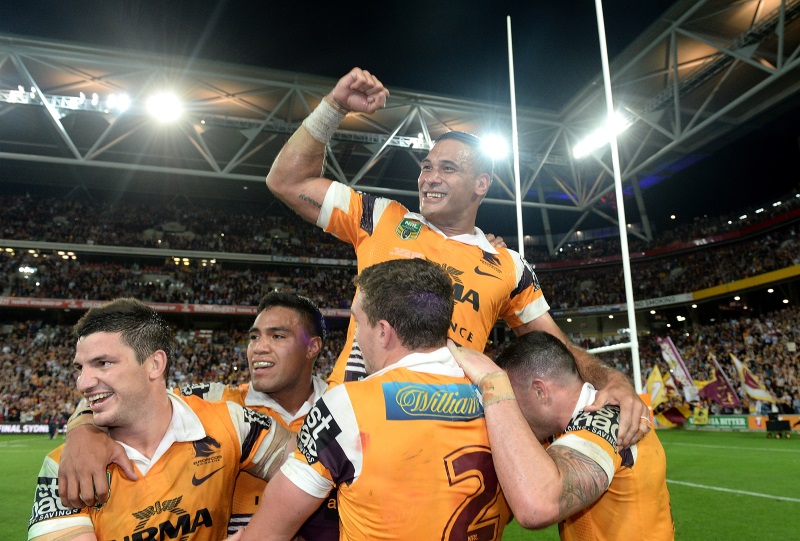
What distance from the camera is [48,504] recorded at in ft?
6.91

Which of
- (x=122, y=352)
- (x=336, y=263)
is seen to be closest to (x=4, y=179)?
(x=336, y=263)

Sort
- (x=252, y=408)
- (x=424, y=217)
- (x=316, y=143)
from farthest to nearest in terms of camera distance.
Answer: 1. (x=252, y=408)
2. (x=424, y=217)
3. (x=316, y=143)

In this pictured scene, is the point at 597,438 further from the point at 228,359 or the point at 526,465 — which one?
the point at 228,359

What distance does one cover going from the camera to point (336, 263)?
1417 inches

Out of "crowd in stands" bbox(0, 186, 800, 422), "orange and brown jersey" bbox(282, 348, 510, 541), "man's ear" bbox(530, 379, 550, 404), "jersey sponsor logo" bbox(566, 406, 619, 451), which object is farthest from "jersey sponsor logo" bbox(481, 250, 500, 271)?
"crowd in stands" bbox(0, 186, 800, 422)

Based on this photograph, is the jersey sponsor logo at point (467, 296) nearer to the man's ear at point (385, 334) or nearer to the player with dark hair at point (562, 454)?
the player with dark hair at point (562, 454)

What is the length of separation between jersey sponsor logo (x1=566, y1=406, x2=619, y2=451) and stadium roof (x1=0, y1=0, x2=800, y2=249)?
1629cm

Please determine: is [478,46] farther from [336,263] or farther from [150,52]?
[336,263]

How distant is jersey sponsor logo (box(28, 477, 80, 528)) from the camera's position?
2.08 meters

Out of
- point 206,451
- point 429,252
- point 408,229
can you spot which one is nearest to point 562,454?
point 429,252

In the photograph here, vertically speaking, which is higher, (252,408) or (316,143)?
(316,143)

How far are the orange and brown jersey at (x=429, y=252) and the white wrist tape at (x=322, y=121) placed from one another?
0.30m

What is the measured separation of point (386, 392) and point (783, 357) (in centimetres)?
2777

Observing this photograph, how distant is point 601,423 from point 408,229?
146 centimetres
